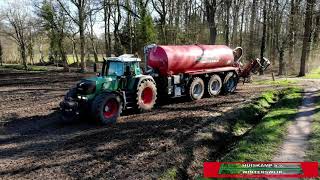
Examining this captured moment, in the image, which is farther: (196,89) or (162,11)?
(162,11)

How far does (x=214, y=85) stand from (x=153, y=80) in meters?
4.96

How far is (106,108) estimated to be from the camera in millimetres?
12789

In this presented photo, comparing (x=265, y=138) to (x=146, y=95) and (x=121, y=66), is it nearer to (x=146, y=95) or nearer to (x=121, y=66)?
(x=146, y=95)

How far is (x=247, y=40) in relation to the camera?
50.5 m

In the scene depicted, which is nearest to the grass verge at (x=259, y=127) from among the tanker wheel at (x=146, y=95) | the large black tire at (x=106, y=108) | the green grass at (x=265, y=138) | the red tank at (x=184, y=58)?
the green grass at (x=265, y=138)

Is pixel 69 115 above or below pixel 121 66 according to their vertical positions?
below

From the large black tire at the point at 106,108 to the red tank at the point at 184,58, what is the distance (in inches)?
147

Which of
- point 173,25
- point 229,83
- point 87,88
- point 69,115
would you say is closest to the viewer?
point 69,115

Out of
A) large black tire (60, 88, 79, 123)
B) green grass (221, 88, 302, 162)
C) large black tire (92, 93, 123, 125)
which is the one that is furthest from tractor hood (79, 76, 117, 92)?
green grass (221, 88, 302, 162)

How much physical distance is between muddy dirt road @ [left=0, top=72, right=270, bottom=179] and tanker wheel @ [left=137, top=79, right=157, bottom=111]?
41cm

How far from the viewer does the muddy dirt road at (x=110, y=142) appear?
28.1ft

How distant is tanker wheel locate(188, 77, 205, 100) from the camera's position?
17448 mm

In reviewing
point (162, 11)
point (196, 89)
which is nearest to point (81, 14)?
point (162, 11)

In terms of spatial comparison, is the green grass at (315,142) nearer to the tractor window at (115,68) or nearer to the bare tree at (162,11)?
the tractor window at (115,68)
